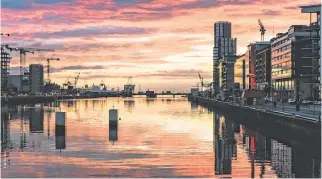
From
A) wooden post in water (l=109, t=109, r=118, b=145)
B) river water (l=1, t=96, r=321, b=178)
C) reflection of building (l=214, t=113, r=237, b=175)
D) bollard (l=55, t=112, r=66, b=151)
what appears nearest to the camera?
river water (l=1, t=96, r=321, b=178)

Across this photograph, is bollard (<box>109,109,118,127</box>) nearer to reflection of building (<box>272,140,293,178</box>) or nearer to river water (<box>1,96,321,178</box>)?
river water (<box>1,96,321,178</box>)

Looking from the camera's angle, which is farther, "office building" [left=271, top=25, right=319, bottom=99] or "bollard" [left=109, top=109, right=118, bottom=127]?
"office building" [left=271, top=25, right=319, bottom=99]

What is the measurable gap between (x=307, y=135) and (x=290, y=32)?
127894 mm

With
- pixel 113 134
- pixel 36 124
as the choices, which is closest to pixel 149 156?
pixel 113 134

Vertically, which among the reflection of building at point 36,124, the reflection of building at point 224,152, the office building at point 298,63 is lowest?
the reflection of building at point 224,152

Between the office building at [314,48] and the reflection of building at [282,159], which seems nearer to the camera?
the reflection of building at [282,159]

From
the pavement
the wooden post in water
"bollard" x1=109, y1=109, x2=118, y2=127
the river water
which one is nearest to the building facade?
the pavement

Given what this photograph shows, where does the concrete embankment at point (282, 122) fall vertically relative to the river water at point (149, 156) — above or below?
above

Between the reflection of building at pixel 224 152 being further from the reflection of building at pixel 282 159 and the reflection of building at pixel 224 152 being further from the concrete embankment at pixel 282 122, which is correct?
the concrete embankment at pixel 282 122

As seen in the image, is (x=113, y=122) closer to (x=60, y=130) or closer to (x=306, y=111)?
(x=60, y=130)

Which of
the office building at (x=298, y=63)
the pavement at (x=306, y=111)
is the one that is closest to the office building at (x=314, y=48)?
the office building at (x=298, y=63)

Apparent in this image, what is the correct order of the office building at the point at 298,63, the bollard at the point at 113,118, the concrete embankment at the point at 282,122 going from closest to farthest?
the concrete embankment at the point at 282,122 → the bollard at the point at 113,118 → the office building at the point at 298,63

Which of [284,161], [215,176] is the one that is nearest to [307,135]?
[284,161]

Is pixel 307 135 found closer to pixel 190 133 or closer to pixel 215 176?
pixel 190 133
